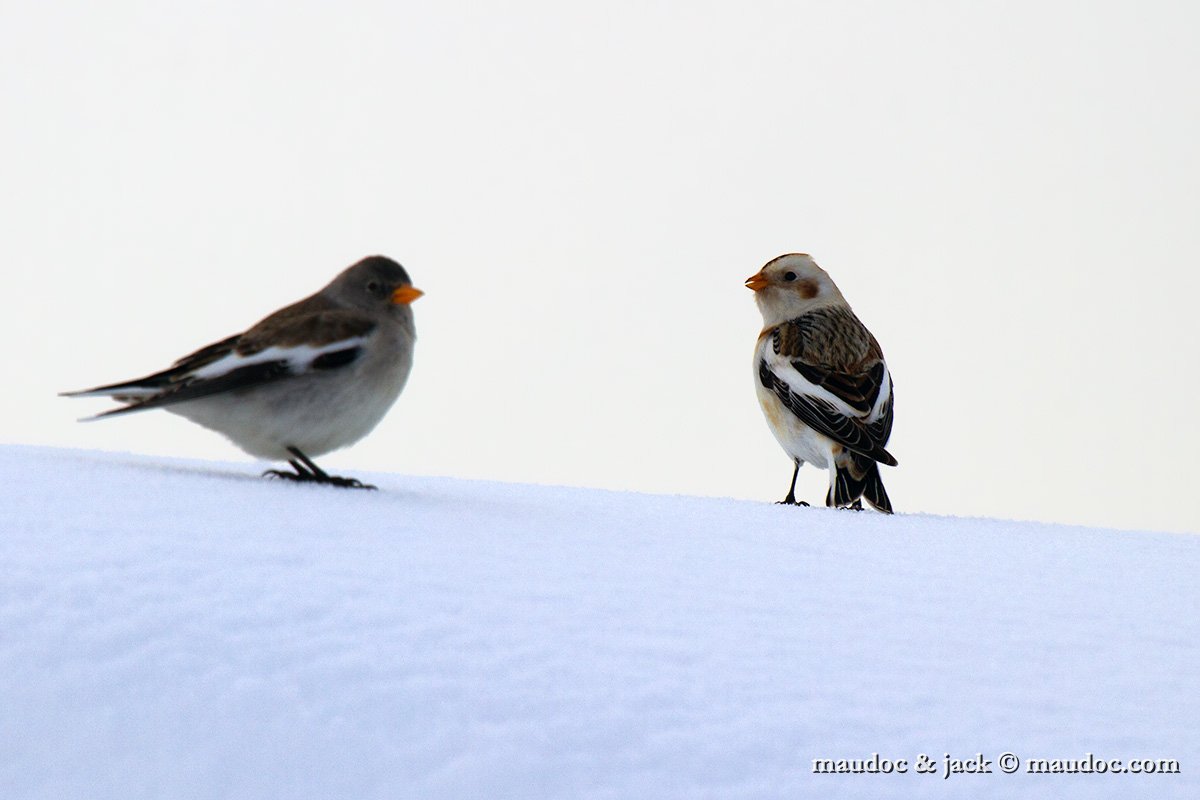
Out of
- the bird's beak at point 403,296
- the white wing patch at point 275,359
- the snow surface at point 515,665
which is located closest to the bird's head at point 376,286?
the bird's beak at point 403,296

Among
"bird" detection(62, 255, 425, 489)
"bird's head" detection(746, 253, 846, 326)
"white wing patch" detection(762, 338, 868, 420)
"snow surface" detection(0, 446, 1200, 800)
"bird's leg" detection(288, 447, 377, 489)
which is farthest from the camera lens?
"bird's head" detection(746, 253, 846, 326)

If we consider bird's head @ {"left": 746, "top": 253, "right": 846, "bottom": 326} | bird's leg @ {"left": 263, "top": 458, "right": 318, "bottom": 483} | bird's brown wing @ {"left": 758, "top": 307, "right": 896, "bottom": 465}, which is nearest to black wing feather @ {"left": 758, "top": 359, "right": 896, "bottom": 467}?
bird's brown wing @ {"left": 758, "top": 307, "right": 896, "bottom": 465}

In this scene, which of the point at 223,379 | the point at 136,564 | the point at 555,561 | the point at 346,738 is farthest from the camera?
the point at 223,379

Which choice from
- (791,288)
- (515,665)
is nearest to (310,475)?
(515,665)

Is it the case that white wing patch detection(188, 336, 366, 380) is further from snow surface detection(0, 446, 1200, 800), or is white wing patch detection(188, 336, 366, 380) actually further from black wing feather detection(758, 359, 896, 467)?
black wing feather detection(758, 359, 896, 467)

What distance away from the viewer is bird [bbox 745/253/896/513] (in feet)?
21.2

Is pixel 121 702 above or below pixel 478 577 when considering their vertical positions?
below

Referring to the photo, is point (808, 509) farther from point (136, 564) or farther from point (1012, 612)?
point (136, 564)

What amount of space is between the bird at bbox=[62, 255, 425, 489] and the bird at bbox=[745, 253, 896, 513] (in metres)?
2.57

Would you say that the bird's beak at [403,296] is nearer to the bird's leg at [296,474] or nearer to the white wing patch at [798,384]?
the bird's leg at [296,474]

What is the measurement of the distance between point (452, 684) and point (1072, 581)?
224cm

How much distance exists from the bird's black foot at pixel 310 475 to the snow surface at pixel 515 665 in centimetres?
95

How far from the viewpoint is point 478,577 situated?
2.98 metres

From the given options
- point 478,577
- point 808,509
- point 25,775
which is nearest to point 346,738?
point 25,775
